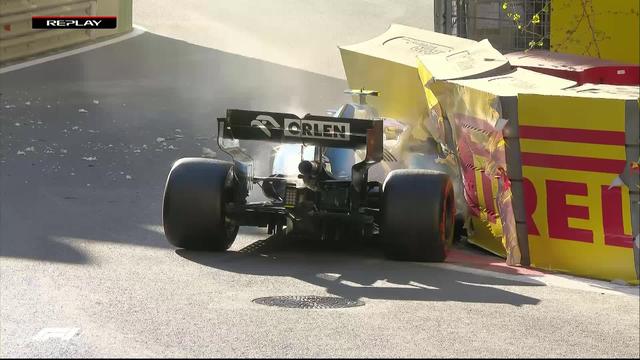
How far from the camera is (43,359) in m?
7.17

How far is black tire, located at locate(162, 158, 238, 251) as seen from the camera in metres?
10.9

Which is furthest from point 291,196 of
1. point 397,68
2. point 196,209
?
point 397,68

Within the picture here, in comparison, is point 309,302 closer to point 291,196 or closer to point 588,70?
point 291,196

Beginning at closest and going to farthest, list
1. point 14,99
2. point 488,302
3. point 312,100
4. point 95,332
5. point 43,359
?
point 43,359, point 95,332, point 488,302, point 14,99, point 312,100

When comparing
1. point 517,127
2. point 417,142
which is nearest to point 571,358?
point 517,127

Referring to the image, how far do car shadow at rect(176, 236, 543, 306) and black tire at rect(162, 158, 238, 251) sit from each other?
13 cm

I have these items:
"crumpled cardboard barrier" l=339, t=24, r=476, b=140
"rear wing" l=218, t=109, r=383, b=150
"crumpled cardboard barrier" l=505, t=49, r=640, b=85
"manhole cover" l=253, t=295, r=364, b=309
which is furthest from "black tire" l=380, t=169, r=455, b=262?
"crumpled cardboard barrier" l=505, t=49, r=640, b=85

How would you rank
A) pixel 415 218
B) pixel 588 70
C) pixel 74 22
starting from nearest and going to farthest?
pixel 415 218, pixel 588 70, pixel 74 22

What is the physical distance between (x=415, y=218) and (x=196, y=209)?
1.82 m

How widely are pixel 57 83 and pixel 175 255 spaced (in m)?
12.7

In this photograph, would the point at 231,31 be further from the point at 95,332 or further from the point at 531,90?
the point at 95,332

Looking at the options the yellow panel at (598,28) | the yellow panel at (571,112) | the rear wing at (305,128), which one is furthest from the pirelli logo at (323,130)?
the yellow panel at (598,28)

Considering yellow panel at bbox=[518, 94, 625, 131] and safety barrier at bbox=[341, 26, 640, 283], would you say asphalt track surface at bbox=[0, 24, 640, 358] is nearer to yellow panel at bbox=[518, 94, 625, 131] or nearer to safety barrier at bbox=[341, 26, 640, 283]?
safety barrier at bbox=[341, 26, 640, 283]

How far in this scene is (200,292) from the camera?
9188 mm
